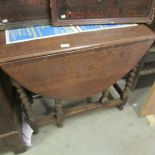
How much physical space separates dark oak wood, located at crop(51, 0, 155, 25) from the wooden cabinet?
0.53 m

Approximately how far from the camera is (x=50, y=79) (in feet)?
3.62

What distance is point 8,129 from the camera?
48.0 inches

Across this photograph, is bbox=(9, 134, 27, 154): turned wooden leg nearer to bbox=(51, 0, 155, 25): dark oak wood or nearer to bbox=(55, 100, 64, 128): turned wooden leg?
bbox=(55, 100, 64, 128): turned wooden leg

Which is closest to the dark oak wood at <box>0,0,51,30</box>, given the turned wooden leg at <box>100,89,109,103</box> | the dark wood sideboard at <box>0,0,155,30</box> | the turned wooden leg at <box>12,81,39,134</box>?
the dark wood sideboard at <box>0,0,155,30</box>

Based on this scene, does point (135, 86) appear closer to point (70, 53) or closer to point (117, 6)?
point (117, 6)

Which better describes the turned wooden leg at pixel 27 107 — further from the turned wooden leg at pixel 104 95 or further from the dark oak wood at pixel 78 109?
the turned wooden leg at pixel 104 95

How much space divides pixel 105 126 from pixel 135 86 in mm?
529

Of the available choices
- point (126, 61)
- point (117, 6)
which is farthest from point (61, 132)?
point (117, 6)

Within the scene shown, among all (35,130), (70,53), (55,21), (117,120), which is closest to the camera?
(70,53)

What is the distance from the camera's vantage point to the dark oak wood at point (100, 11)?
1.08m

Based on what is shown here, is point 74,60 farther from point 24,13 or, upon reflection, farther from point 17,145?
point 17,145

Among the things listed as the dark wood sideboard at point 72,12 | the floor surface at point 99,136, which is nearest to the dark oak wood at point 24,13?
the dark wood sideboard at point 72,12

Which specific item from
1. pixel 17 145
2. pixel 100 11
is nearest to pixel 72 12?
pixel 100 11

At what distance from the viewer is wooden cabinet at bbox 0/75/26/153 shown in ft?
3.67
